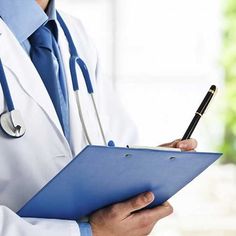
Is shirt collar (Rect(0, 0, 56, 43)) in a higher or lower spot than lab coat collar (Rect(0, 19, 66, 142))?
higher

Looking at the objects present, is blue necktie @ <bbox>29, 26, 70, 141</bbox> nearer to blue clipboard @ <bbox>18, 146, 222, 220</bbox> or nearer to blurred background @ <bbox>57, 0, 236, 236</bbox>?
blue clipboard @ <bbox>18, 146, 222, 220</bbox>

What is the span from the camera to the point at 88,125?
1.11 meters

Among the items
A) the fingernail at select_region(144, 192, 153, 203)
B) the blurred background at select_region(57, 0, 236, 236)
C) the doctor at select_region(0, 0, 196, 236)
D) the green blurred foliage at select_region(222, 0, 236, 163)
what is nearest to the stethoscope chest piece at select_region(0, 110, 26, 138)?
the doctor at select_region(0, 0, 196, 236)

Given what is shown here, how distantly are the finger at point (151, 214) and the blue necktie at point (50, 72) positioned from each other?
0.22 meters

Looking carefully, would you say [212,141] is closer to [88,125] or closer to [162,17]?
[162,17]

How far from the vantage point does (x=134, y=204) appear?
904 mm

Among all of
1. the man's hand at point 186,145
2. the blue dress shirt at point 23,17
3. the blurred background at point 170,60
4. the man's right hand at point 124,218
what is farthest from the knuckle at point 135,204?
the blurred background at point 170,60

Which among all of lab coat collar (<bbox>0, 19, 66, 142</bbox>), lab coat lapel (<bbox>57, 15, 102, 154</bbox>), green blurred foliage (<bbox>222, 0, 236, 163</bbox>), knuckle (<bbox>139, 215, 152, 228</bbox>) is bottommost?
green blurred foliage (<bbox>222, 0, 236, 163</bbox>)

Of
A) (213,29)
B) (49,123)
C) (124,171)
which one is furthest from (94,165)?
(213,29)

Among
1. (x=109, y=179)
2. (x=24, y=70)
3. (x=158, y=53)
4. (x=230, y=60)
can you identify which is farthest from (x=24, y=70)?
(x=230, y=60)

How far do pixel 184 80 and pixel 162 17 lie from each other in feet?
1.34

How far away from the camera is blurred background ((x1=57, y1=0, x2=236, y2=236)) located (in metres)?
3.45

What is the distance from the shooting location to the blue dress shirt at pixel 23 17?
1.04m

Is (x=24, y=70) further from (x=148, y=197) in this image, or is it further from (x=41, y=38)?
(x=148, y=197)
